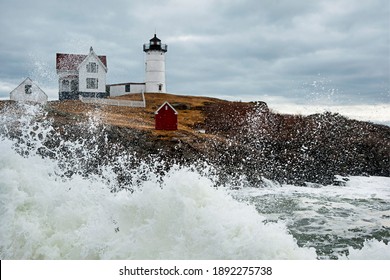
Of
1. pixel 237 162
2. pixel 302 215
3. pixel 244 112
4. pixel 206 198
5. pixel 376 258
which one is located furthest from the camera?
pixel 244 112

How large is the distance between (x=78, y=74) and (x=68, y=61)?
5.34ft

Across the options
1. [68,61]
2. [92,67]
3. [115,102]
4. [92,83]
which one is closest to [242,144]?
[115,102]

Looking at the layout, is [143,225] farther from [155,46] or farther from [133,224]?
[155,46]

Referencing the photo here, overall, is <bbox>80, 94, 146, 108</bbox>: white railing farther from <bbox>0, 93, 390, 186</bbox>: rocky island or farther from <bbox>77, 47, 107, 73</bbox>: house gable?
<bbox>77, 47, 107, 73</bbox>: house gable


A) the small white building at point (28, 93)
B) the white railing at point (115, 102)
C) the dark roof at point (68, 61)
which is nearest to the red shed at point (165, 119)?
the white railing at point (115, 102)

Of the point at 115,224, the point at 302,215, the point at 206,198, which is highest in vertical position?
the point at 206,198

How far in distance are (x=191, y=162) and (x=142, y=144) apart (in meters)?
3.07

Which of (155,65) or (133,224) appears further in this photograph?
(155,65)

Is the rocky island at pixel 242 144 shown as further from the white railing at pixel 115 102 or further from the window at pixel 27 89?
the window at pixel 27 89

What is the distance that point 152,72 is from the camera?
154ft

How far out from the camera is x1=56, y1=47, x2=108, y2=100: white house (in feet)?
137

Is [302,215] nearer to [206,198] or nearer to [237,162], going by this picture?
[206,198]

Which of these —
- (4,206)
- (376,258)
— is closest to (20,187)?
(4,206)

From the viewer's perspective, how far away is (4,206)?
7.77 m
